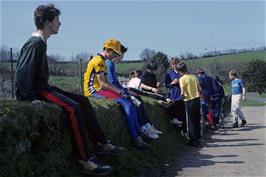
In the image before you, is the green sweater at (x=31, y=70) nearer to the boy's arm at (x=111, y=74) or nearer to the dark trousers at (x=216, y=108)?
the boy's arm at (x=111, y=74)

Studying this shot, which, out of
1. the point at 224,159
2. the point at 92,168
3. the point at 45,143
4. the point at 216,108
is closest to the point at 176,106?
the point at 224,159

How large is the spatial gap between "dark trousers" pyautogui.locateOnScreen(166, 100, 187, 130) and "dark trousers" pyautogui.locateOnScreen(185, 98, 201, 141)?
1.66 ft

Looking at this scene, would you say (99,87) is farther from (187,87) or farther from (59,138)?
(187,87)

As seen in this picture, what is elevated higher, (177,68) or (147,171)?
(177,68)

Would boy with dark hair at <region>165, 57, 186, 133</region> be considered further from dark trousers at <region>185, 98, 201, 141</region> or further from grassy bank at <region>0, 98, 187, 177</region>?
grassy bank at <region>0, 98, 187, 177</region>

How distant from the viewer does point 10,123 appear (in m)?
4.27

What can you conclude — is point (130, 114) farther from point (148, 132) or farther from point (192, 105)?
point (192, 105)

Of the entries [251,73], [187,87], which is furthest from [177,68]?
[251,73]

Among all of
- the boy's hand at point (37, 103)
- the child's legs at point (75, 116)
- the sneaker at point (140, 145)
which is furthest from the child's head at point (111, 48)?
the boy's hand at point (37, 103)

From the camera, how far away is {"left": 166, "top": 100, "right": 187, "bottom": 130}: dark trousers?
461 inches

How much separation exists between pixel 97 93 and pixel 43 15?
89.8 inches

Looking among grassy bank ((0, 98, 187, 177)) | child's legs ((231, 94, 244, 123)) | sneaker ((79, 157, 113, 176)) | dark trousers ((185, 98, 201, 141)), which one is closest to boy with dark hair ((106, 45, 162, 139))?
grassy bank ((0, 98, 187, 177))

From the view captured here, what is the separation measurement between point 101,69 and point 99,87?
434 millimetres

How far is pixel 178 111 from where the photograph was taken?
11805 millimetres
